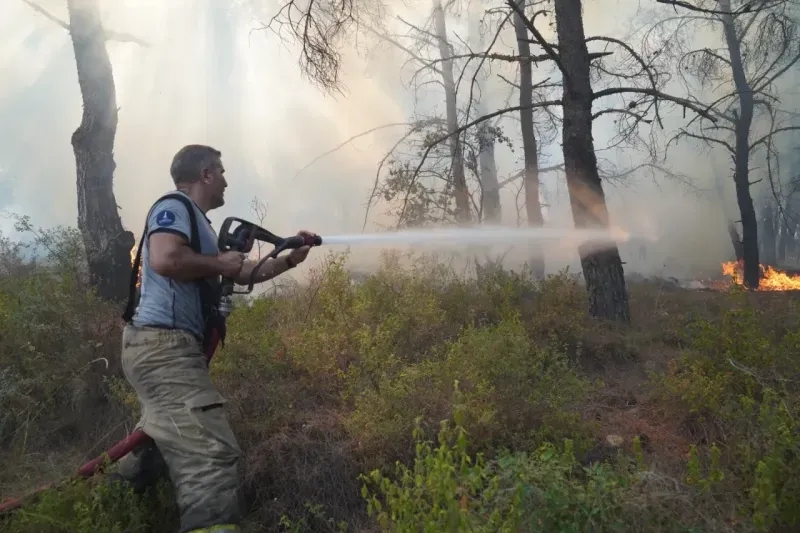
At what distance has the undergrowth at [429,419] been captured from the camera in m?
1.92

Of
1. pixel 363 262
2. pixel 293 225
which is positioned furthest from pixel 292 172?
pixel 363 262

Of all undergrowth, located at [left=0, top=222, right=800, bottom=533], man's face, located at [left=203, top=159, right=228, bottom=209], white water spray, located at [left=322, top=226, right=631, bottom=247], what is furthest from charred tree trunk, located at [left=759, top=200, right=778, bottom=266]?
man's face, located at [left=203, top=159, right=228, bottom=209]

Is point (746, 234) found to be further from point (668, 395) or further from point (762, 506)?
point (762, 506)

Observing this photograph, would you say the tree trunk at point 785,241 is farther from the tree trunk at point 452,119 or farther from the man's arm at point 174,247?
the man's arm at point 174,247

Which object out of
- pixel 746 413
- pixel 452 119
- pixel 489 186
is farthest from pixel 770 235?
pixel 746 413

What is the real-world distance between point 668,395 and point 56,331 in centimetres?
477

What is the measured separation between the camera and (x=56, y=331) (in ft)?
14.4

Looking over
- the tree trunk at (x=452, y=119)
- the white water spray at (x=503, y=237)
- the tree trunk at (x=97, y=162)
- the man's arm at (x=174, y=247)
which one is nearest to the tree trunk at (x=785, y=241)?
the tree trunk at (x=452, y=119)

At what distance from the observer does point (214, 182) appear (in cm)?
301

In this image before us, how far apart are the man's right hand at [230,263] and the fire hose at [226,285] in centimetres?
15

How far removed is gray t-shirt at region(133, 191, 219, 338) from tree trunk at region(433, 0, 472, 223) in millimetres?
5555

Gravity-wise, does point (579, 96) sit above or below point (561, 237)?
above

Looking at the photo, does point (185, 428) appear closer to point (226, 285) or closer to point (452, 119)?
point (226, 285)

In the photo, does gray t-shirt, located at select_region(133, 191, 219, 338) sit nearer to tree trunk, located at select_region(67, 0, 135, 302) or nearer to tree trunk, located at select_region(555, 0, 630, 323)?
tree trunk, located at select_region(67, 0, 135, 302)
